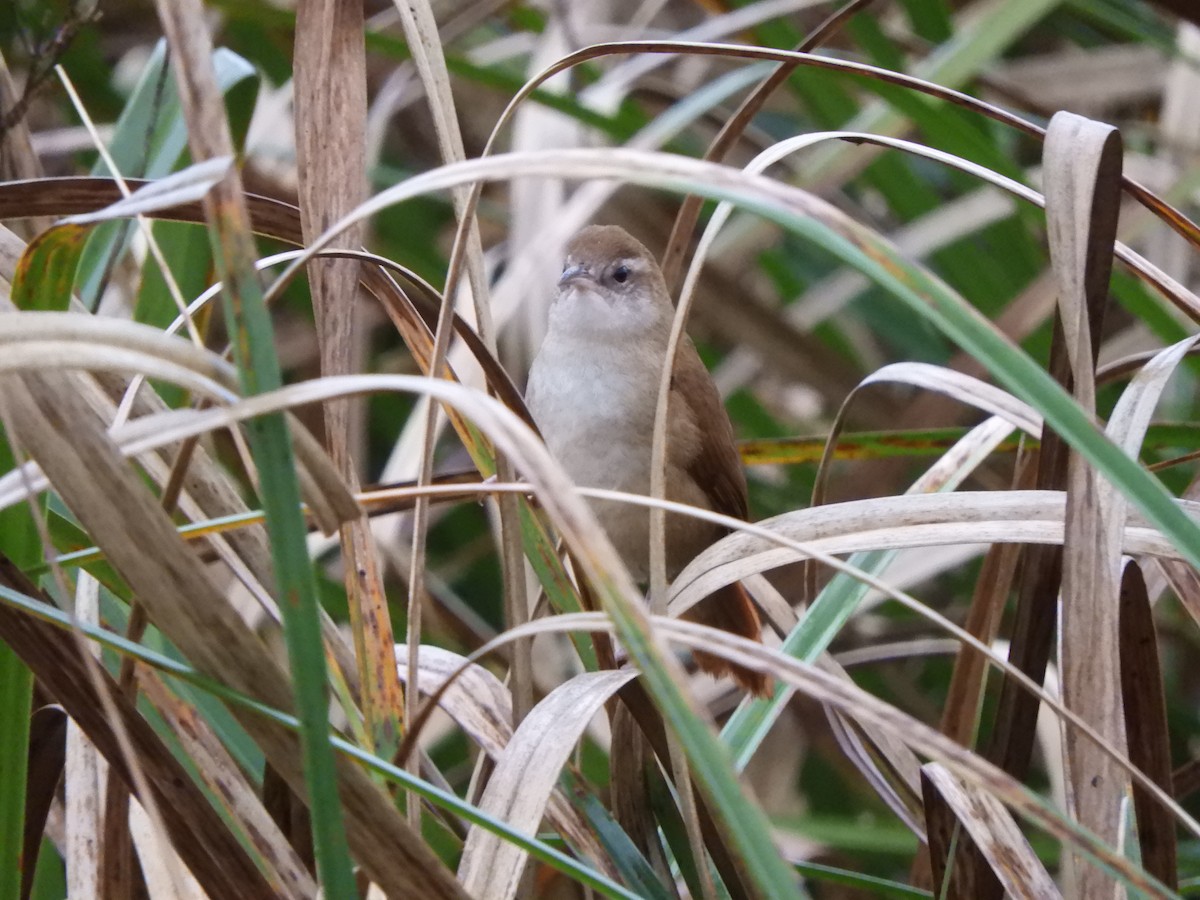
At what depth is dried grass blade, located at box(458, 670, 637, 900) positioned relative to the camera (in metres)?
1.01

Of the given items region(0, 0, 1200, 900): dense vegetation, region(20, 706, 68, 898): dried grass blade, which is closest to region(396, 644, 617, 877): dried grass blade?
region(0, 0, 1200, 900): dense vegetation

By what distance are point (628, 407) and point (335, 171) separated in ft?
3.12

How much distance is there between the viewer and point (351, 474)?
1.27 m

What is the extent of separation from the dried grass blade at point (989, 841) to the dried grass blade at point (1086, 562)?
6 cm

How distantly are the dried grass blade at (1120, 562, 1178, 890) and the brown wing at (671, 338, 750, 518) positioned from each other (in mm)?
986

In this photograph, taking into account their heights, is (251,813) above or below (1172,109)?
below

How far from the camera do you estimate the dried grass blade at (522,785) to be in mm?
1007

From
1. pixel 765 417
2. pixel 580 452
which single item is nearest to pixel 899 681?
pixel 765 417

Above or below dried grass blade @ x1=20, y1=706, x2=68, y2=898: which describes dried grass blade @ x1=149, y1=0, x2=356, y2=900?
above

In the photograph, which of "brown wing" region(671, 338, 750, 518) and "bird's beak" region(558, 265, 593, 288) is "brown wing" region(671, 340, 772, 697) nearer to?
"brown wing" region(671, 338, 750, 518)

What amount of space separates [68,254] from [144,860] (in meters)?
0.56

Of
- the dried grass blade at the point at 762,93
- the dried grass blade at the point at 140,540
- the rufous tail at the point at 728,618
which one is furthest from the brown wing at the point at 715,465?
the dried grass blade at the point at 140,540

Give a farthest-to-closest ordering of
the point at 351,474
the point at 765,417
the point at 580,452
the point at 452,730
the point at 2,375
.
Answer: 1. the point at 765,417
2. the point at 452,730
3. the point at 580,452
4. the point at 351,474
5. the point at 2,375

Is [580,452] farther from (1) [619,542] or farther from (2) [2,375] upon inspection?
(2) [2,375]
